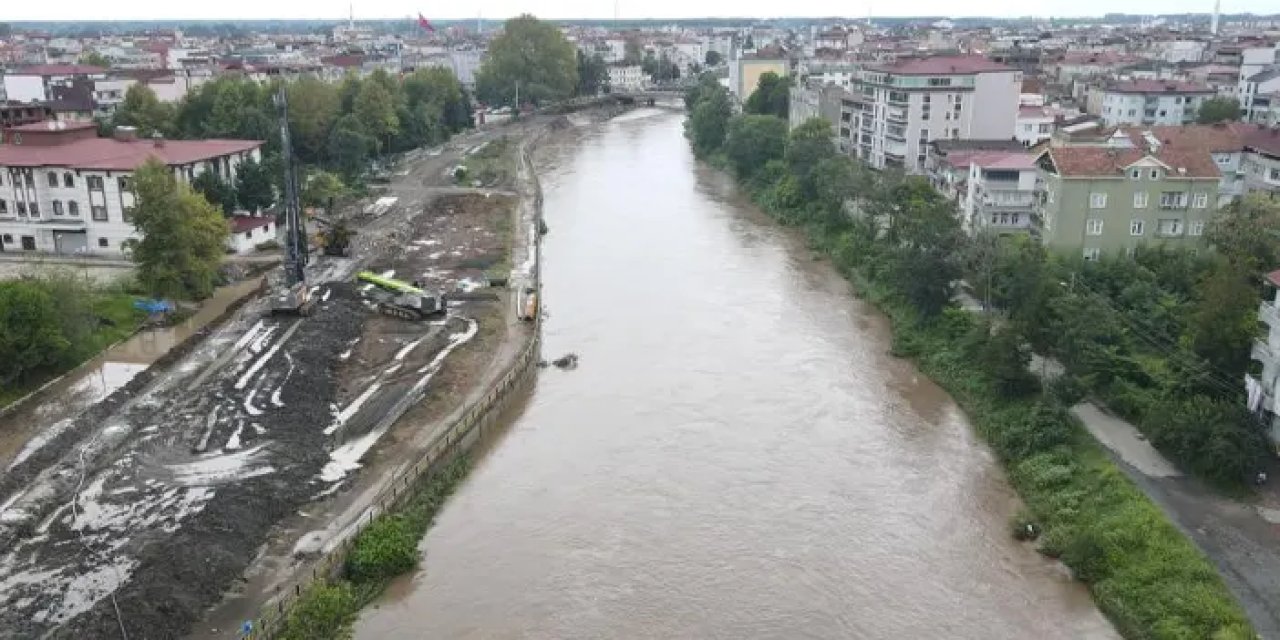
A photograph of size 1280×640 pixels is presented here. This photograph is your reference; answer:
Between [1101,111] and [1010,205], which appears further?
[1101,111]

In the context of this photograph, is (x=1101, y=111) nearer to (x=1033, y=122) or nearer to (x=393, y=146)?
(x=1033, y=122)

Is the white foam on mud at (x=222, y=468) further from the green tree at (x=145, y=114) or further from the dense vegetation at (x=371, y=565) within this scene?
the green tree at (x=145, y=114)

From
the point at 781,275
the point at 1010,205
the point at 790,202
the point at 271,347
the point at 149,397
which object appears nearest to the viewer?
the point at 149,397

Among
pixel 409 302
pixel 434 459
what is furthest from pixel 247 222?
pixel 434 459

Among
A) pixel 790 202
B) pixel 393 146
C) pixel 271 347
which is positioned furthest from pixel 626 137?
pixel 271 347

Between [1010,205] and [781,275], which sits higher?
[1010,205]

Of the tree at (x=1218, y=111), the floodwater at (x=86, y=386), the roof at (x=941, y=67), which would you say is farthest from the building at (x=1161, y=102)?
the floodwater at (x=86, y=386)

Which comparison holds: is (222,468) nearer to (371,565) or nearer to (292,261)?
(371,565)

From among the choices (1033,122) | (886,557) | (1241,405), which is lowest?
(886,557)
